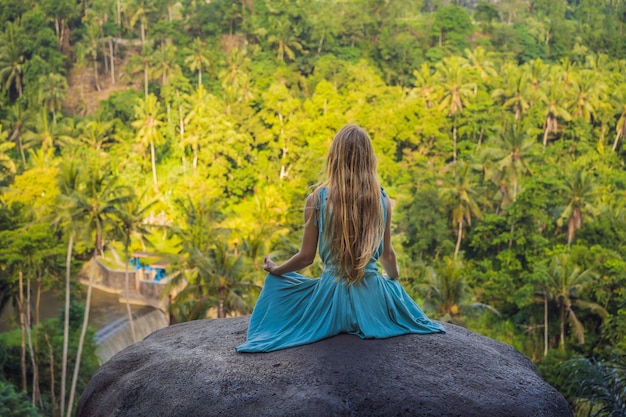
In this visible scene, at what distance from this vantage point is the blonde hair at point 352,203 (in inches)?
186

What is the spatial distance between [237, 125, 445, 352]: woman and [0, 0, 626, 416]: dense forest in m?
3.55

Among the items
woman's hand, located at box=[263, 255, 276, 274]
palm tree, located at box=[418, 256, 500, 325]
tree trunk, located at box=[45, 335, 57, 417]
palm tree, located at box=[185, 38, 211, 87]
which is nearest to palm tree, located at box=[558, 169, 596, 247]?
palm tree, located at box=[418, 256, 500, 325]

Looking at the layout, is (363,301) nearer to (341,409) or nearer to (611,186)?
(341,409)

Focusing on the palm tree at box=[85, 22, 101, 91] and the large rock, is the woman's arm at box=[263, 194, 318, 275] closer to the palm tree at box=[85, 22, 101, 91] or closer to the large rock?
the large rock

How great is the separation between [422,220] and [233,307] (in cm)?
1482

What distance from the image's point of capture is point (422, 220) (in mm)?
34406

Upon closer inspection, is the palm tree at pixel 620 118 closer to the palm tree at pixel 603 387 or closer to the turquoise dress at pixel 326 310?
the palm tree at pixel 603 387

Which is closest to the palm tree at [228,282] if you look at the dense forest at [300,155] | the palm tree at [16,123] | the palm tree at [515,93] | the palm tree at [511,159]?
the dense forest at [300,155]

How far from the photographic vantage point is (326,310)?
5043 millimetres

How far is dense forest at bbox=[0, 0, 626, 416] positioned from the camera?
75.8ft

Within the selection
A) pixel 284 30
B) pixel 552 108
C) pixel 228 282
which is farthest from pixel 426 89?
pixel 228 282

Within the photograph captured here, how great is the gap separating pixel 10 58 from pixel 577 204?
3937 cm

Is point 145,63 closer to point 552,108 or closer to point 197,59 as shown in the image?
point 197,59

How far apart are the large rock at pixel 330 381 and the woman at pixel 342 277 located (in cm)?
15
